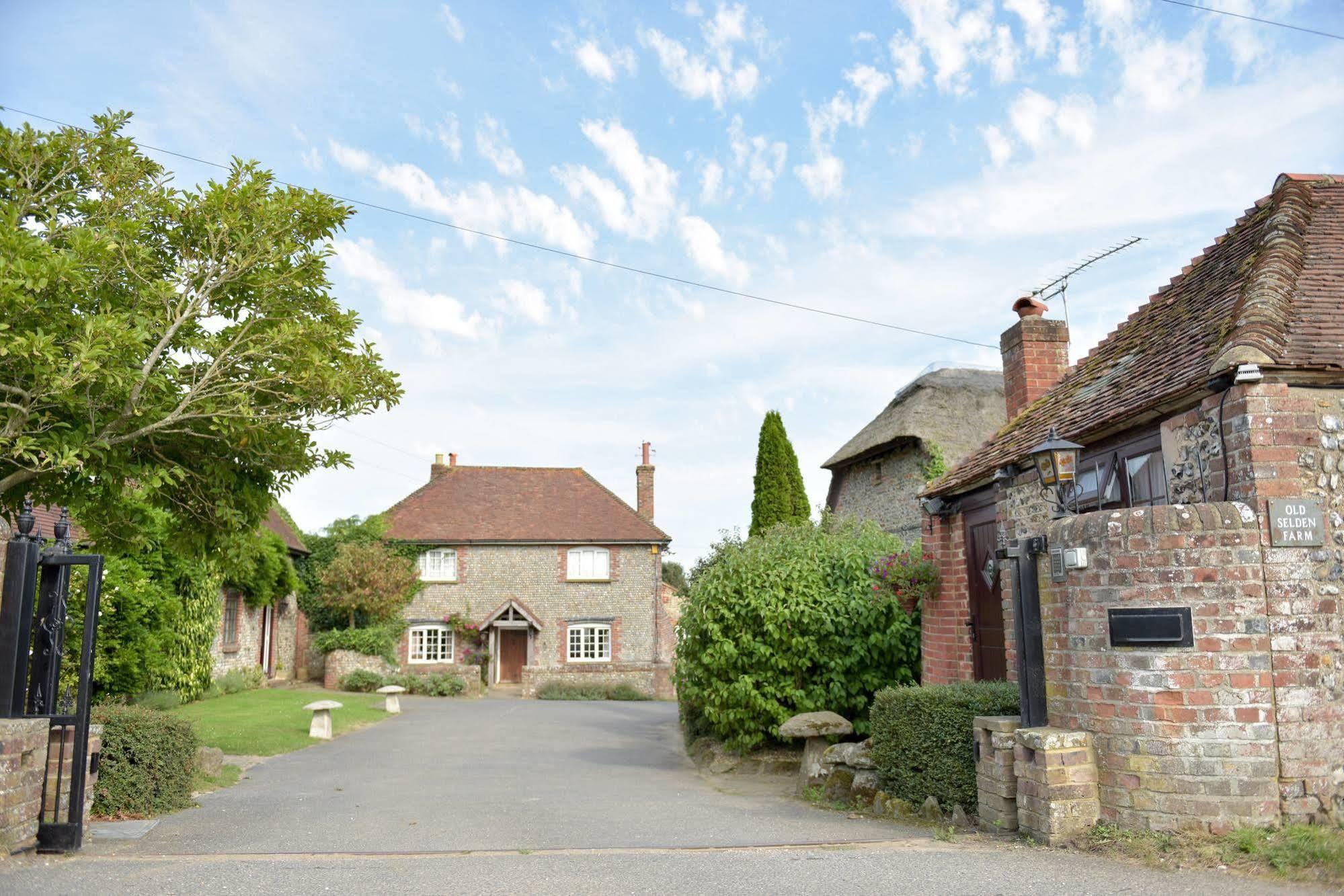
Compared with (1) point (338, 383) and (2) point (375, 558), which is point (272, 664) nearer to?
(2) point (375, 558)

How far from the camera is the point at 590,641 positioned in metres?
32.1

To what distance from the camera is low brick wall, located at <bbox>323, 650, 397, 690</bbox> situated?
27.8 meters

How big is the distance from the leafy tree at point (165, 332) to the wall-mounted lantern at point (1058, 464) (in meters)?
5.60

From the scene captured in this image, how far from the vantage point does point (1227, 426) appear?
6.75 meters

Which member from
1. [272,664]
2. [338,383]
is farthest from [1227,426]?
[272,664]

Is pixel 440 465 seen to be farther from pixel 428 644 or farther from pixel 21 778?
pixel 21 778

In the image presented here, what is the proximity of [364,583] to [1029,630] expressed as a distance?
25920 millimetres

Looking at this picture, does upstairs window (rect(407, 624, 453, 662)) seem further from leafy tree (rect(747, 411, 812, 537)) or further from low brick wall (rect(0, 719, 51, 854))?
low brick wall (rect(0, 719, 51, 854))

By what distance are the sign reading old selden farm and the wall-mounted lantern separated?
132 centimetres

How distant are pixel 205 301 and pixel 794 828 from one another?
6.57m

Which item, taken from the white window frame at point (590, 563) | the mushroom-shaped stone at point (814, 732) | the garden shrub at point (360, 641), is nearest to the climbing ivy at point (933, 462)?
the mushroom-shaped stone at point (814, 732)

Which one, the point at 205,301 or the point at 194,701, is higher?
the point at 205,301

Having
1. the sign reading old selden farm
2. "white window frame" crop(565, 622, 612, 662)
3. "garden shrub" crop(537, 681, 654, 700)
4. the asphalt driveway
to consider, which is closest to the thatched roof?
the asphalt driveway

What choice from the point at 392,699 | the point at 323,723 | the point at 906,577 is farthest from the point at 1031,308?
the point at 392,699
